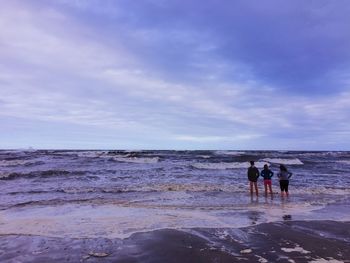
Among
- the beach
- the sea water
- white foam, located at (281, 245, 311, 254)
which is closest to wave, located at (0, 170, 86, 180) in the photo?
the sea water

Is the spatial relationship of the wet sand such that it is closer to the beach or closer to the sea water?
the beach

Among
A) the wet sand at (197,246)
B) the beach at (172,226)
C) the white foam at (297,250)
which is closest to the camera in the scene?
the wet sand at (197,246)

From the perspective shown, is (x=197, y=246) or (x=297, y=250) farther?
(x=197, y=246)

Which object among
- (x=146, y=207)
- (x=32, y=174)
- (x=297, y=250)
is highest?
(x=32, y=174)

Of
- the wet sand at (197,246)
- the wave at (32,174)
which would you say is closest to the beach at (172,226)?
the wet sand at (197,246)

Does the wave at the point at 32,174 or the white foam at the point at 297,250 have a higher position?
the wave at the point at 32,174

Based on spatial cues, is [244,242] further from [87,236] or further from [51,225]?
[51,225]

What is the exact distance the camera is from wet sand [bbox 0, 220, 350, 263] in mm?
7949

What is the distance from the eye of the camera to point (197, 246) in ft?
28.8

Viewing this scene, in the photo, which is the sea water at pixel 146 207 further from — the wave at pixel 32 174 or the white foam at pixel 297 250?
the wave at pixel 32 174

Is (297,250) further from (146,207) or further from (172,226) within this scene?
(146,207)

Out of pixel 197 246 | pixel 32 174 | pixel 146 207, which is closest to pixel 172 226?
pixel 197 246

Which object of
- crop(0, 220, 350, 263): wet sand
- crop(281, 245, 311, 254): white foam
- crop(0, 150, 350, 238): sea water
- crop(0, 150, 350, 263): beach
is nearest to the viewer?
crop(0, 220, 350, 263): wet sand

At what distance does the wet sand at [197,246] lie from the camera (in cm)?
795
